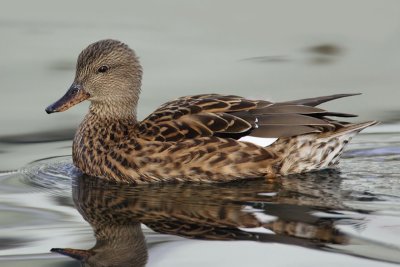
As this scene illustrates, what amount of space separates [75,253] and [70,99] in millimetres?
2890

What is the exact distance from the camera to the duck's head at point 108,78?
413 inches

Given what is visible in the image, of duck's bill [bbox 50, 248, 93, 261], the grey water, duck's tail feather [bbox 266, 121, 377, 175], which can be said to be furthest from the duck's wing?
duck's bill [bbox 50, 248, 93, 261]

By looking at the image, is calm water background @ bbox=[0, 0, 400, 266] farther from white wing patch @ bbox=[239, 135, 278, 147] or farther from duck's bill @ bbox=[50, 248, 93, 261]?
white wing patch @ bbox=[239, 135, 278, 147]

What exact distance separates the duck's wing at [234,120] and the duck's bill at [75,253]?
2.27 metres

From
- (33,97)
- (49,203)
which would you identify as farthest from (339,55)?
(49,203)

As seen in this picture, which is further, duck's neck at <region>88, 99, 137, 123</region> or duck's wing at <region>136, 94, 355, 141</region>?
duck's neck at <region>88, 99, 137, 123</region>

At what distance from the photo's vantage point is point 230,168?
9.86 metres

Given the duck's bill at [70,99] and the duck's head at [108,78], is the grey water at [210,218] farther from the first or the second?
the duck's head at [108,78]

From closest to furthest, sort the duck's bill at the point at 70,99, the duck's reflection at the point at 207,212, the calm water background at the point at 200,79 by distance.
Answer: the duck's reflection at the point at 207,212 < the calm water background at the point at 200,79 < the duck's bill at the point at 70,99

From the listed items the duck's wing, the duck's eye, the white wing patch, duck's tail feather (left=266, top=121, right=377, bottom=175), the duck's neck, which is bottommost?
duck's tail feather (left=266, top=121, right=377, bottom=175)

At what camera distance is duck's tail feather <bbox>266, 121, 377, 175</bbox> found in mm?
9938

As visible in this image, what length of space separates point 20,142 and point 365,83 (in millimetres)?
3862

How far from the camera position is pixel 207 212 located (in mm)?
8633

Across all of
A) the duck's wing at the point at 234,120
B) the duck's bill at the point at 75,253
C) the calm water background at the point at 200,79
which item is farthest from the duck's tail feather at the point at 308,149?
the duck's bill at the point at 75,253
